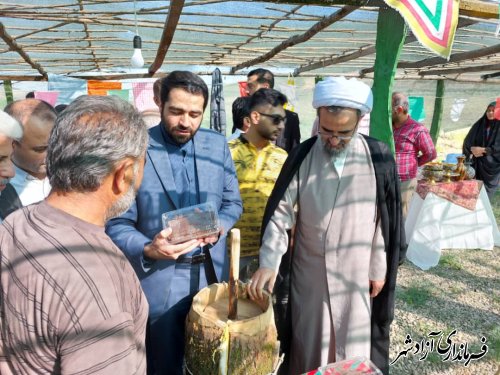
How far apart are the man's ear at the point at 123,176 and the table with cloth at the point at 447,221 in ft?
15.8

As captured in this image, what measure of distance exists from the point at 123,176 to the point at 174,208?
0.78m

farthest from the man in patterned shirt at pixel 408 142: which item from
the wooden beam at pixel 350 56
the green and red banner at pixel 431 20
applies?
the green and red banner at pixel 431 20

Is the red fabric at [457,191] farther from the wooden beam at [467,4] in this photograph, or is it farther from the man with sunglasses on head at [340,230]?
the man with sunglasses on head at [340,230]

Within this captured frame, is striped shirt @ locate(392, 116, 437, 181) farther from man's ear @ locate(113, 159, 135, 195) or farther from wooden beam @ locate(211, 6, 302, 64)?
man's ear @ locate(113, 159, 135, 195)

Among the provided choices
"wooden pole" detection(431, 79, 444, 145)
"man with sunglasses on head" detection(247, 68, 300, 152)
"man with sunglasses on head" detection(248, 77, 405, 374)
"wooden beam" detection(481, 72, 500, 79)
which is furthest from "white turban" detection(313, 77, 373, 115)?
"wooden beam" detection(481, 72, 500, 79)

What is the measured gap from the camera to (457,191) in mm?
5246

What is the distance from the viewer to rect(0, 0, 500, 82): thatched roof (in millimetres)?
4152

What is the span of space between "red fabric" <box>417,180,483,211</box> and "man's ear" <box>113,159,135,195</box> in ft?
16.2

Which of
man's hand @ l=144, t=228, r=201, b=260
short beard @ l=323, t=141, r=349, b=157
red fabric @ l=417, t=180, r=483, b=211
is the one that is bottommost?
red fabric @ l=417, t=180, r=483, b=211

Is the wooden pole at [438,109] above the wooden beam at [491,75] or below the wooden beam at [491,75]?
below

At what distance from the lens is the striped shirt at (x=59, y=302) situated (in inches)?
33.7

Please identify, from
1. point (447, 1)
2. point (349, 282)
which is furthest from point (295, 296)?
point (447, 1)

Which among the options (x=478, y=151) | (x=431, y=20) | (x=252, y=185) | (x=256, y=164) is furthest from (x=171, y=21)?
(x=478, y=151)

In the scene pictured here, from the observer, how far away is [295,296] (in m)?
2.28
